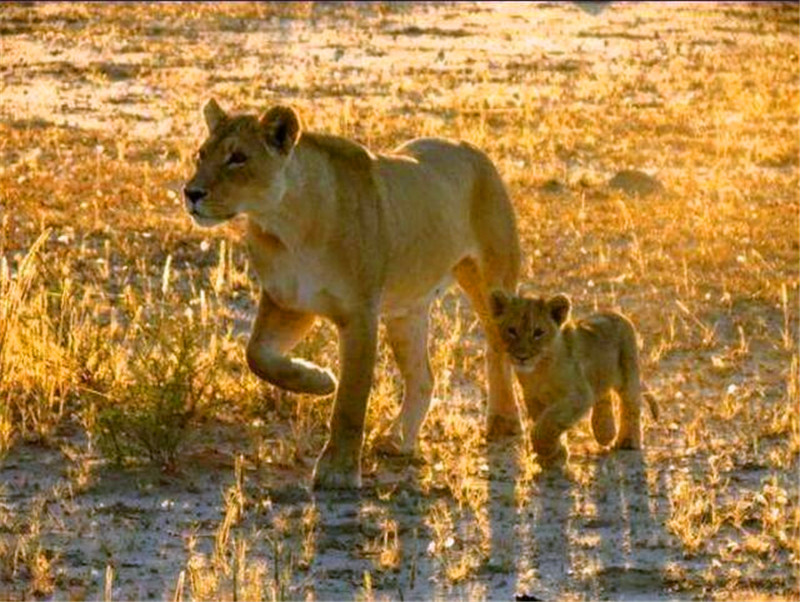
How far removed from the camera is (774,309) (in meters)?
13.0

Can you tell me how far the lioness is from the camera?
29.7ft

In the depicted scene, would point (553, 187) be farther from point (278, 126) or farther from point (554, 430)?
point (278, 126)

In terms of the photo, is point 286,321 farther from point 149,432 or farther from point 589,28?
Result: point 589,28

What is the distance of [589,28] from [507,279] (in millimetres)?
18823

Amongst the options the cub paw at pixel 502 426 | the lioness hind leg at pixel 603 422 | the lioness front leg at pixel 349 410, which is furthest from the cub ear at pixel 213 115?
the lioness hind leg at pixel 603 422

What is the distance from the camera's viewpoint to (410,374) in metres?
10.1

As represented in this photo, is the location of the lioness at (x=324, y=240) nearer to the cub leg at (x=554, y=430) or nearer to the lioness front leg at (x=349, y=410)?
the lioness front leg at (x=349, y=410)

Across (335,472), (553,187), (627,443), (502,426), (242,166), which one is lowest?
(335,472)

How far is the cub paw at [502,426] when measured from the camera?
10219 mm

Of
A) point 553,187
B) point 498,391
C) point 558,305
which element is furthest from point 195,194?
point 553,187

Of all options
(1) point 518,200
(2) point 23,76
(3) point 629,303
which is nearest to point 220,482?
(3) point 629,303

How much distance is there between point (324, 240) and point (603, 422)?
5.06 feet

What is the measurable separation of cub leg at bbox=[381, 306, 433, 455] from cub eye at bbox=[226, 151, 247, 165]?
4.52ft

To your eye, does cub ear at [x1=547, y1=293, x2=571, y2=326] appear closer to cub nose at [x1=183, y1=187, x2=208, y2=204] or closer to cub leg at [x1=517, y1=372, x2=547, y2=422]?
cub leg at [x1=517, y1=372, x2=547, y2=422]
